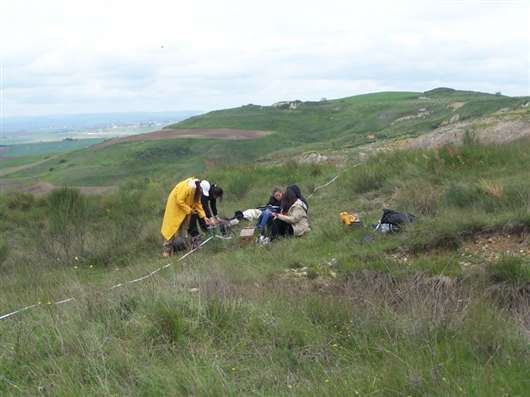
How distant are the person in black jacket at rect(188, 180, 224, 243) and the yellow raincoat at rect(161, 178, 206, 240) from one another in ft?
0.52

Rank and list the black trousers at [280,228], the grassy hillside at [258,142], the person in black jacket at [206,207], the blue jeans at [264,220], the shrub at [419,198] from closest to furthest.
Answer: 1. the shrub at [419,198]
2. the black trousers at [280,228]
3. the blue jeans at [264,220]
4. the person in black jacket at [206,207]
5. the grassy hillside at [258,142]

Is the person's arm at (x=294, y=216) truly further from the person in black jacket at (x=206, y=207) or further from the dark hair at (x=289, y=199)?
the person in black jacket at (x=206, y=207)

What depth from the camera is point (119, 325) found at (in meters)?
4.33

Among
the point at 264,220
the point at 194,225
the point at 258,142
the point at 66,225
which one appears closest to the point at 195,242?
the point at 194,225

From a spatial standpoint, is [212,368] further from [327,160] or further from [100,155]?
[100,155]

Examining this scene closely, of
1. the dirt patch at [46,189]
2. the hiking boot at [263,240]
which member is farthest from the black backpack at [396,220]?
the dirt patch at [46,189]

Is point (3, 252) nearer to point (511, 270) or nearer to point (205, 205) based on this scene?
point (205, 205)

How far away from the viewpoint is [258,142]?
40.7 metres

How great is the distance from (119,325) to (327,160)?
1429 centimetres

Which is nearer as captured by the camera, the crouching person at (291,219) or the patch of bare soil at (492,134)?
the crouching person at (291,219)

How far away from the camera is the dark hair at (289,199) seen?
31.1ft

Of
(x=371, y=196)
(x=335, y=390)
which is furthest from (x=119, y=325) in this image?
(x=371, y=196)

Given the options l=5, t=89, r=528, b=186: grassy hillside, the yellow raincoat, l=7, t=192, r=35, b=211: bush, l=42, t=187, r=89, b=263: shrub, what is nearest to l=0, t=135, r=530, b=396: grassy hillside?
the yellow raincoat

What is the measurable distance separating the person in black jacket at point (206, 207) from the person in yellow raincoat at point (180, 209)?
0.10 metres
